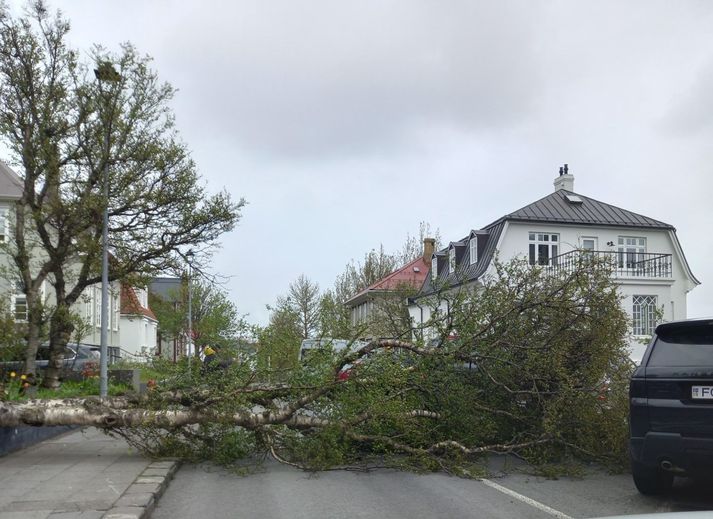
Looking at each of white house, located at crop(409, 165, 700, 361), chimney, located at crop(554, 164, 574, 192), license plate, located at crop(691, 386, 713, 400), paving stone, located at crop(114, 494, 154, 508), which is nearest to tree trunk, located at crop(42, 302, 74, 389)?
paving stone, located at crop(114, 494, 154, 508)

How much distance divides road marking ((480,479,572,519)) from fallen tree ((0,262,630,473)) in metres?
0.58

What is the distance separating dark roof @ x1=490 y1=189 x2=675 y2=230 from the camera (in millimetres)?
37406

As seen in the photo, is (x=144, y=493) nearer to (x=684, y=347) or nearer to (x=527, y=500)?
(x=527, y=500)

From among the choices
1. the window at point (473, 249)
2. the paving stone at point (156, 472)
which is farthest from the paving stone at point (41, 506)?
the window at point (473, 249)

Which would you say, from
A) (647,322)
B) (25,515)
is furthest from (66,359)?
(25,515)

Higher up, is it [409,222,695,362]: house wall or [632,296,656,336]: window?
[409,222,695,362]: house wall

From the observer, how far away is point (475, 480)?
8523 mm

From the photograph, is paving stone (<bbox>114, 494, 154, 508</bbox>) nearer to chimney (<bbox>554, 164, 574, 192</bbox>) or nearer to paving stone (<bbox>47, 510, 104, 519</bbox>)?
paving stone (<bbox>47, 510, 104, 519</bbox>)

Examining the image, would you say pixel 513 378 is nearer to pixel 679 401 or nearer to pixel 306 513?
pixel 679 401

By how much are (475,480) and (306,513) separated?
256cm

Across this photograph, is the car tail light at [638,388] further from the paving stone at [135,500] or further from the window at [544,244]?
the window at [544,244]

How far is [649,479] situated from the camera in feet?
23.6

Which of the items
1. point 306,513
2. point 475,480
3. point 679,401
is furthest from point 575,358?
point 306,513

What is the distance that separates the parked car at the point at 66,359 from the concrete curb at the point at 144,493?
10.1m
